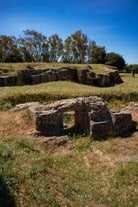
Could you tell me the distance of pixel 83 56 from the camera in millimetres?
46219

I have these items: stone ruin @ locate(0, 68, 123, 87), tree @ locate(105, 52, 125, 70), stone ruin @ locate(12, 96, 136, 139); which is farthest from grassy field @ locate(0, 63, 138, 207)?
tree @ locate(105, 52, 125, 70)

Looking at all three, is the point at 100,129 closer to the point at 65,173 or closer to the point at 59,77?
the point at 65,173

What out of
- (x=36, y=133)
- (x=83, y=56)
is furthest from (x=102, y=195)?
(x=83, y=56)

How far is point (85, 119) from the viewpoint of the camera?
1132 cm

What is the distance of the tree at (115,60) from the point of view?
141 feet

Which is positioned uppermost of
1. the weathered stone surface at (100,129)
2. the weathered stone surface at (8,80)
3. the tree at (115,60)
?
the tree at (115,60)

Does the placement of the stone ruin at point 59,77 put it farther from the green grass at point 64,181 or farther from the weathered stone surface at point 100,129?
the green grass at point 64,181

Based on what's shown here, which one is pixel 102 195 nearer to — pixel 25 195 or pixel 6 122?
pixel 25 195

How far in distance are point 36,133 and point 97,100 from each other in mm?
3617

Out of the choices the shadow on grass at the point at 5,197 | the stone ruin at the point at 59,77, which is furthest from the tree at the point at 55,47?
the shadow on grass at the point at 5,197

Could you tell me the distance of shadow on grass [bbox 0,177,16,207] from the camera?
19.1 feet

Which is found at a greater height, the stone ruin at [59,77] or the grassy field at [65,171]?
the stone ruin at [59,77]

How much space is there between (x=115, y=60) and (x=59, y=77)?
22.9 m

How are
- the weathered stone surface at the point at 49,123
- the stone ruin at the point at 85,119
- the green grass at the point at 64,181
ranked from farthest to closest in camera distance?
the stone ruin at the point at 85,119 < the weathered stone surface at the point at 49,123 < the green grass at the point at 64,181
